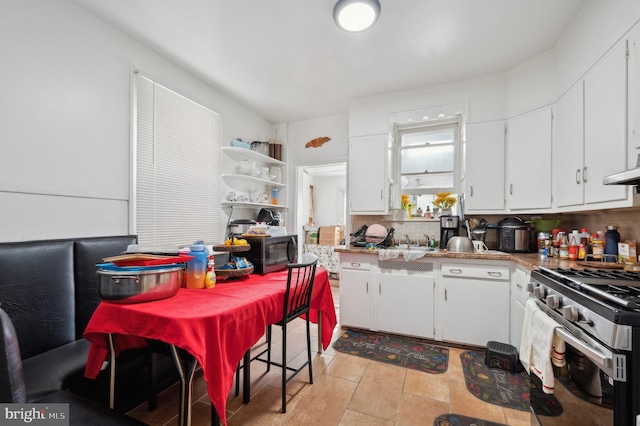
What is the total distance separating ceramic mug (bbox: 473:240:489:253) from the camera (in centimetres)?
271

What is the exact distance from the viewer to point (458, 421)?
1608 mm

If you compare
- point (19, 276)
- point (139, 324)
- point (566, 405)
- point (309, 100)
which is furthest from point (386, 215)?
point (19, 276)

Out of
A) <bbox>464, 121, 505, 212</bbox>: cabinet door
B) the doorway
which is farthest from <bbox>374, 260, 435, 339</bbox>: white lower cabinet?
the doorway

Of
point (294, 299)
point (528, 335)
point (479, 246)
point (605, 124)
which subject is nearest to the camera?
point (528, 335)

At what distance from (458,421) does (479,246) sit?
5.38 ft

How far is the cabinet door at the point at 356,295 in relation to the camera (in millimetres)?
2902

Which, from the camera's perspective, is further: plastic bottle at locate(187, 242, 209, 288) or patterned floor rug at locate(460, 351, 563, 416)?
patterned floor rug at locate(460, 351, 563, 416)

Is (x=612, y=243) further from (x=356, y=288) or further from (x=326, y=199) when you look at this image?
(x=326, y=199)

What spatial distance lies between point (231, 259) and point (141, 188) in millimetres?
1188

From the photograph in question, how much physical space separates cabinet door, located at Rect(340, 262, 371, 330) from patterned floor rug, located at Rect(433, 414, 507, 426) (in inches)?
49.7

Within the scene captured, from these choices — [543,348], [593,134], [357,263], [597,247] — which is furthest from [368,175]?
[543,348]

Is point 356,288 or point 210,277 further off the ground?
point 210,277

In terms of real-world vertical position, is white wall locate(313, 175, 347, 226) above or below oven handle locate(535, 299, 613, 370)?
above

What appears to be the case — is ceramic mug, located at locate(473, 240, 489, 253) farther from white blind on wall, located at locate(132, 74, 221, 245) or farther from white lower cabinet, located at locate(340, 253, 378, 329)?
white blind on wall, located at locate(132, 74, 221, 245)
